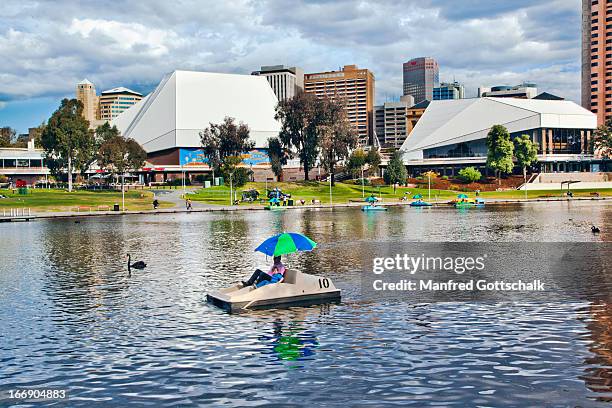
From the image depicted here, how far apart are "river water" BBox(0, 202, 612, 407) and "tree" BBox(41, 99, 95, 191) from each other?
104607mm

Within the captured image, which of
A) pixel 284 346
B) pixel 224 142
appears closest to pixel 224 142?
pixel 224 142

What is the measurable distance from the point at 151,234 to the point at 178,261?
74.7 ft

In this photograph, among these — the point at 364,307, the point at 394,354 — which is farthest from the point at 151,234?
the point at 394,354

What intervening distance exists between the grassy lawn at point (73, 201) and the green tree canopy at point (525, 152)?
99007 millimetres

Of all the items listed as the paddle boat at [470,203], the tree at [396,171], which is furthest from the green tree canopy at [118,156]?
the paddle boat at [470,203]

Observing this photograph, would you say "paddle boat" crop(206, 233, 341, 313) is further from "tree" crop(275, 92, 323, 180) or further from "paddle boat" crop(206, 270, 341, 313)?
"tree" crop(275, 92, 323, 180)

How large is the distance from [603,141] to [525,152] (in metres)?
29.5

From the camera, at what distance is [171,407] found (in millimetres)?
16969

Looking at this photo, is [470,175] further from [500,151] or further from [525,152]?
[525,152]

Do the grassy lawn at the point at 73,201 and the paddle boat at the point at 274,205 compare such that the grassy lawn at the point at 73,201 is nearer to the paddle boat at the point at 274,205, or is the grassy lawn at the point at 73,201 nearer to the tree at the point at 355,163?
the paddle boat at the point at 274,205

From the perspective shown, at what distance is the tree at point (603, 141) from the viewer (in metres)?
187

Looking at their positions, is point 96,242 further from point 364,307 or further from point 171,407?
point 171,407

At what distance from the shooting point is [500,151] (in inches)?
6860

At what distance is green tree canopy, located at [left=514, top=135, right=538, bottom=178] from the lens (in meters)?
177
